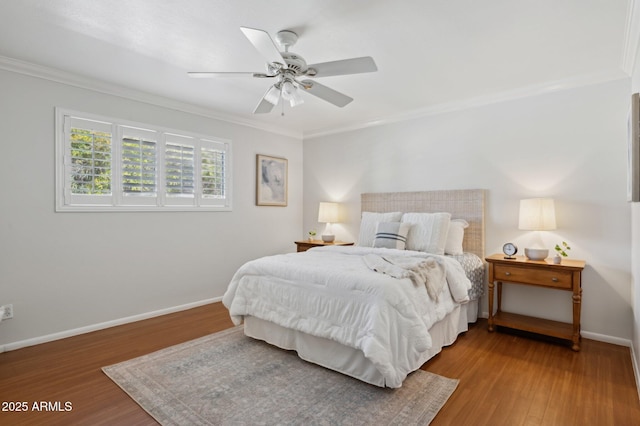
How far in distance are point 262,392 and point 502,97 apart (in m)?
3.73

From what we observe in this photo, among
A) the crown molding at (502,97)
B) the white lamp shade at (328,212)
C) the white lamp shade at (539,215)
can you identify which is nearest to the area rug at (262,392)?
the white lamp shade at (539,215)

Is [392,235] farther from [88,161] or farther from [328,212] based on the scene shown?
[88,161]

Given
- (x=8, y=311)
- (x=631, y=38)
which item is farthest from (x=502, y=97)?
(x=8, y=311)

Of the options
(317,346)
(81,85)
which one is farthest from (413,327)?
(81,85)

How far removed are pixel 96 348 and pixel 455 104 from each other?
4.51m

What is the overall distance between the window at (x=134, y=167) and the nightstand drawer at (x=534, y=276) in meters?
3.42

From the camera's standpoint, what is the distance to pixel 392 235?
3811 millimetres

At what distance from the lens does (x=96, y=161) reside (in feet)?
11.5

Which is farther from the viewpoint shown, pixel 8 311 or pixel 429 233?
pixel 429 233

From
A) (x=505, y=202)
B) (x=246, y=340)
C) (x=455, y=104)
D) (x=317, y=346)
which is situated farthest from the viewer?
(x=455, y=104)

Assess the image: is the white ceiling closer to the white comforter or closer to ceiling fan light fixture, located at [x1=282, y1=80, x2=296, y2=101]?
ceiling fan light fixture, located at [x1=282, y1=80, x2=296, y2=101]

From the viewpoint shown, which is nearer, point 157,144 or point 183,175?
point 157,144

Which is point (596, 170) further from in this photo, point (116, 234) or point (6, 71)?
point (6, 71)

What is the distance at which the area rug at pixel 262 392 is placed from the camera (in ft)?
6.60
